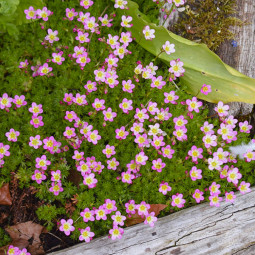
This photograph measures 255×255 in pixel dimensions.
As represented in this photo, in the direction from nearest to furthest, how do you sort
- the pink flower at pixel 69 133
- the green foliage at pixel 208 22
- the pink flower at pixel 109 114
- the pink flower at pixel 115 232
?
the pink flower at pixel 115 232 < the pink flower at pixel 69 133 < the pink flower at pixel 109 114 < the green foliage at pixel 208 22

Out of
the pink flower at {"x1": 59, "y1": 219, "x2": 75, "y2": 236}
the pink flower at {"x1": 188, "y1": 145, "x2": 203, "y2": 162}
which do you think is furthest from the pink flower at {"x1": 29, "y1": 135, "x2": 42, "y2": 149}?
the pink flower at {"x1": 188, "y1": 145, "x2": 203, "y2": 162}

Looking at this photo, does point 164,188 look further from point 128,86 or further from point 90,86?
point 90,86

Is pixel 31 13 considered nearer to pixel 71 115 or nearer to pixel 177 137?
pixel 71 115

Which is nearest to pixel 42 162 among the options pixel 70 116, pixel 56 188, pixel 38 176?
pixel 38 176

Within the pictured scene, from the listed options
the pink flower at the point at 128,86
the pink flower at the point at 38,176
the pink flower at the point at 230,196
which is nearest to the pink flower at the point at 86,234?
the pink flower at the point at 38,176

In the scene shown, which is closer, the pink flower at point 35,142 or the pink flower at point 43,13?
the pink flower at point 35,142

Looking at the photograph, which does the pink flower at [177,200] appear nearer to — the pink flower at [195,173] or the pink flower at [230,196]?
the pink flower at [195,173]

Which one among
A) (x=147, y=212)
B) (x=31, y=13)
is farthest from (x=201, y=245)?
(x=31, y=13)
